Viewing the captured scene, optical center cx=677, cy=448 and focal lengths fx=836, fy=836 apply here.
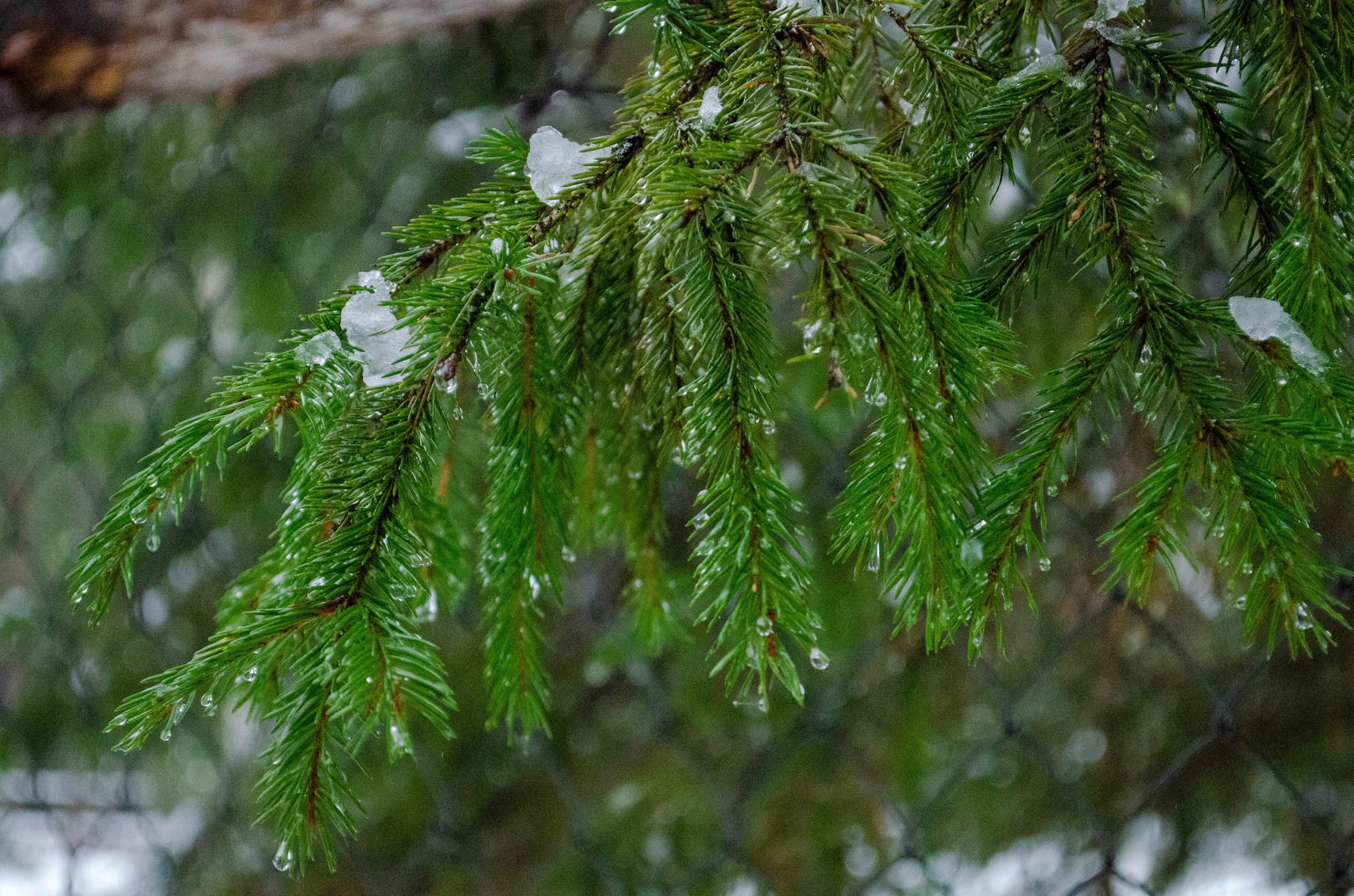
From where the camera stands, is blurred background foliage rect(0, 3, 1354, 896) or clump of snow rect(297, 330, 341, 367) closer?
clump of snow rect(297, 330, 341, 367)

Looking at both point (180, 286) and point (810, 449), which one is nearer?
point (810, 449)

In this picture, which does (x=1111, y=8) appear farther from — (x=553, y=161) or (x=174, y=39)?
(x=174, y=39)

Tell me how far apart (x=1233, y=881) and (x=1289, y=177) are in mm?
595

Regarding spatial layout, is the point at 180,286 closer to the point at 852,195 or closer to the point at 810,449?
the point at 810,449

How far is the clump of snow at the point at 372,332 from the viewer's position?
0.31m

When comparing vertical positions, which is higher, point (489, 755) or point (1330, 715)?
point (1330, 715)

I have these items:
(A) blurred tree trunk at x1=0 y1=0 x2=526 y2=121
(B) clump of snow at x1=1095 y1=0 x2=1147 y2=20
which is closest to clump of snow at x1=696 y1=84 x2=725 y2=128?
(B) clump of snow at x1=1095 y1=0 x2=1147 y2=20

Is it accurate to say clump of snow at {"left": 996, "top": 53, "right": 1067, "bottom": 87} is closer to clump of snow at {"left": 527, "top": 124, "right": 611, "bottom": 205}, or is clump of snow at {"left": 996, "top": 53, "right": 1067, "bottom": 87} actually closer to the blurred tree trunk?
clump of snow at {"left": 527, "top": 124, "right": 611, "bottom": 205}

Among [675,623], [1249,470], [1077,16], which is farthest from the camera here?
[675,623]

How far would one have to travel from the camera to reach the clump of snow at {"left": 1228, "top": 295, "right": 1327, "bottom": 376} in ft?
0.88

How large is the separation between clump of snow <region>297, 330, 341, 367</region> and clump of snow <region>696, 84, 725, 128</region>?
161 millimetres

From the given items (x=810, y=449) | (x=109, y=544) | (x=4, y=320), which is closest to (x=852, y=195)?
(x=109, y=544)

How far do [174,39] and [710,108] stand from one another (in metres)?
0.69

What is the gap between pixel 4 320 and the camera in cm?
102
